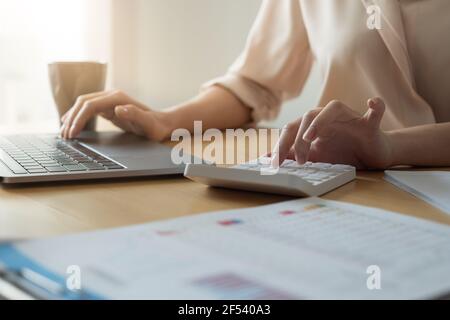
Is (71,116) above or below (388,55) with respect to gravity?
below

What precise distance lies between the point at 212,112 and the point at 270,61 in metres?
0.20

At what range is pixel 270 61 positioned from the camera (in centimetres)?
133

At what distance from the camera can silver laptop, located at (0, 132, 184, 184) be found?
705 millimetres

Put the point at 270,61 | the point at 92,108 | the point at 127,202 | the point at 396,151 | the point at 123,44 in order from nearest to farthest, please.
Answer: the point at 127,202 → the point at 396,151 → the point at 92,108 → the point at 270,61 → the point at 123,44

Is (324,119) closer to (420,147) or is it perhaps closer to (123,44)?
(420,147)

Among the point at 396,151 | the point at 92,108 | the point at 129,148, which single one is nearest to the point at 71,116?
the point at 92,108

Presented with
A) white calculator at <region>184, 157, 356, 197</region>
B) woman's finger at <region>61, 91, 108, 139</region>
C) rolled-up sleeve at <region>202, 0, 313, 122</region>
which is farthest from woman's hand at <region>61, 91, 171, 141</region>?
white calculator at <region>184, 157, 356, 197</region>

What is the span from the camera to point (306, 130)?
73 centimetres

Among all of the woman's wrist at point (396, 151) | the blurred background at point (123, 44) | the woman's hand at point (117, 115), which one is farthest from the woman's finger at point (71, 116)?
the blurred background at point (123, 44)

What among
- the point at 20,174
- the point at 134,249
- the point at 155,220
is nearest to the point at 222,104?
the point at 20,174

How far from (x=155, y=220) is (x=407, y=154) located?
0.44 meters

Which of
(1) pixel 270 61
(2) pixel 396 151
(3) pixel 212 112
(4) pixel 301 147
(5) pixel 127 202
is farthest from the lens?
(1) pixel 270 61

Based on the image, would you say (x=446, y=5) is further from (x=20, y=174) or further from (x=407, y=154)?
(x=20, y=174)

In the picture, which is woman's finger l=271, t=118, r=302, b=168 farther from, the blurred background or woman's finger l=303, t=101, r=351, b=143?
the blurred background
